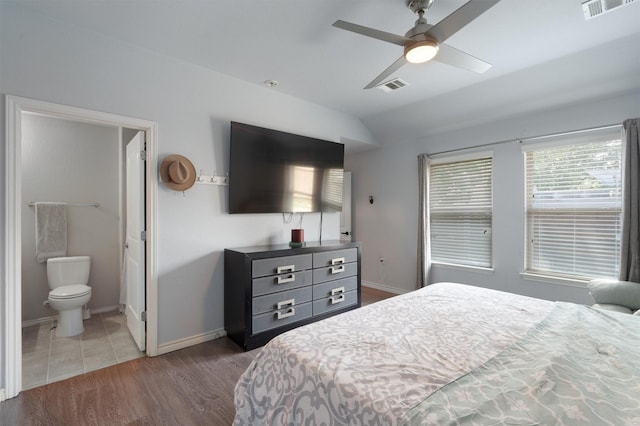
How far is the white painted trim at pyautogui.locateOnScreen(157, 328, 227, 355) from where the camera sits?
256 cm

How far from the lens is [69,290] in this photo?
2.92m

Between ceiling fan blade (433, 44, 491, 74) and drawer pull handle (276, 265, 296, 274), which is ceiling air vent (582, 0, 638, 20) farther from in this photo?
drawer pull handle (276, 265, 296, 274)

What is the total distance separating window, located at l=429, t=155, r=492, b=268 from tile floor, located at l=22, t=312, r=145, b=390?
3.76m

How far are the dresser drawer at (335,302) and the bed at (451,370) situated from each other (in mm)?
1506

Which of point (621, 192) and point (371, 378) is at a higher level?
point (621, 192)

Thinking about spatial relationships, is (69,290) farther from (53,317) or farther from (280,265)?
(280,265)

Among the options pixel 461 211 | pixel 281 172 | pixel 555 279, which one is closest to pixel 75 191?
pixel 281 172

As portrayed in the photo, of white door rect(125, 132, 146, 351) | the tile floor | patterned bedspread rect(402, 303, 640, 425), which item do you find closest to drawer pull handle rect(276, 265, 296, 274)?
white door rect(125, 132, 146, 351)

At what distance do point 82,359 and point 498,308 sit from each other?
3201mm

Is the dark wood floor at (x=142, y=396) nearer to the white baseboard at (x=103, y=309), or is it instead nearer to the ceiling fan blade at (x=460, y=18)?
the white baseboard at (x=103, y=309)

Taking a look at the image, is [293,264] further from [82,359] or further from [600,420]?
[600,420]

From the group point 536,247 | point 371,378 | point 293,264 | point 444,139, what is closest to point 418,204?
point 444,139

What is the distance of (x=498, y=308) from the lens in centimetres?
173

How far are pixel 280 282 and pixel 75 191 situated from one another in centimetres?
279
